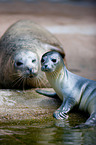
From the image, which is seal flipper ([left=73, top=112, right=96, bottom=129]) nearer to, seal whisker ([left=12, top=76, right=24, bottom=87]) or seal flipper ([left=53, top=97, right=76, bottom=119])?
seal flipper ([left=53, top=97, right=76, bottom=119])

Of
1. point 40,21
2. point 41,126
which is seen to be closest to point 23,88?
point 41,126

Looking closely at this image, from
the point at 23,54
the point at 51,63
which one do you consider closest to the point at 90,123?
the point at 51,63

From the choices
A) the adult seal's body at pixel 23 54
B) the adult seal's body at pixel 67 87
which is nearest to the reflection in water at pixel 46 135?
the adult seal's body at pixel 67 87

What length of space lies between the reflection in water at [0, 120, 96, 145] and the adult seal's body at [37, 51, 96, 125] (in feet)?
1.64

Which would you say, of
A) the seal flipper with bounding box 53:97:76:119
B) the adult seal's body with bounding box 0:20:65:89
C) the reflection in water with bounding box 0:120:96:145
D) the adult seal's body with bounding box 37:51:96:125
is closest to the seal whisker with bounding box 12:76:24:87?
the adult seal's body with bounding box 0:20:65:89

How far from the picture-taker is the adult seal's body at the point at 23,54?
16.4 ft

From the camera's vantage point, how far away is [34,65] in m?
4.96

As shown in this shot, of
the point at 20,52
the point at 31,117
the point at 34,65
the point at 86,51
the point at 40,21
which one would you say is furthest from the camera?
the point at 40,21

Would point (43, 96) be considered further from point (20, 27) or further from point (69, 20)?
point (69, 20)

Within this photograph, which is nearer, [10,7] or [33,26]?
[33,26]

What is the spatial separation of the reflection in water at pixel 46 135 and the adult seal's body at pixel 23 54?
1924mm

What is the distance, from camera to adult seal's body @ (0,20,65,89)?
16.4 ft

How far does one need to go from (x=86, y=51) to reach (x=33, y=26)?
3.89 m

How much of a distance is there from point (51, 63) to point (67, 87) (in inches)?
15.7
